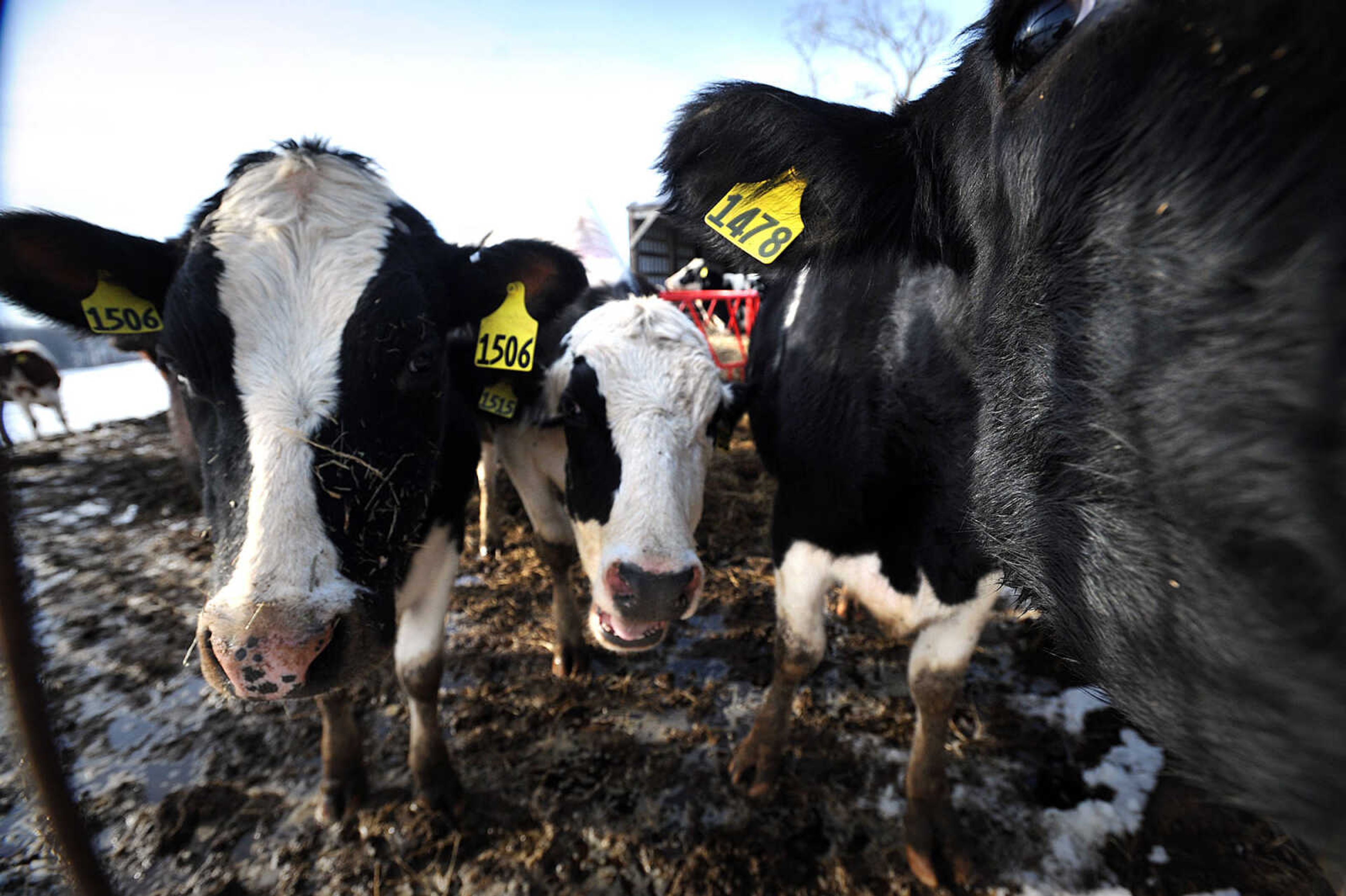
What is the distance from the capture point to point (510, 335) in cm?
216

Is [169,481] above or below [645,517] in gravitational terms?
below

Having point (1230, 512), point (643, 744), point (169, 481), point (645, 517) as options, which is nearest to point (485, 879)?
point (643, 744)

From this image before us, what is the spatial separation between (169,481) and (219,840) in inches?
216

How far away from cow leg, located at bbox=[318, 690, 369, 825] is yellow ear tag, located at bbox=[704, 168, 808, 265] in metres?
2.24

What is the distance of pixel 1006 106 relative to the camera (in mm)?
1003

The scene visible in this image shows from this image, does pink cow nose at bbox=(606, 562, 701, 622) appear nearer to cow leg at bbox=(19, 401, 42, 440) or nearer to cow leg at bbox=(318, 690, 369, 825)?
cow leg at bbox=(318, 690, 369, 825)

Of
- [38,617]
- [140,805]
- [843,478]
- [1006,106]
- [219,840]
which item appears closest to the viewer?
[1006,106]

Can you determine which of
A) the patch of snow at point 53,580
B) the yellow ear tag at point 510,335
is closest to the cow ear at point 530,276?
the yellow ear tag at point 510,335

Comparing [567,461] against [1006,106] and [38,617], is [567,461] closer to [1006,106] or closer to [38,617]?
[1006,106]

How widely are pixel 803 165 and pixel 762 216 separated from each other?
0.19 m

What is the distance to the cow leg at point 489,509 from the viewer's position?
4.36 metres

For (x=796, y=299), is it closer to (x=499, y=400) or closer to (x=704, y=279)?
(x=499, y=400)

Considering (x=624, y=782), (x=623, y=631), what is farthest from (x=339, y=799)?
(x=623, y=631)

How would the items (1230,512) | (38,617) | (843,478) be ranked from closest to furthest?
(1230,512) < (843,478) < (38,617)
